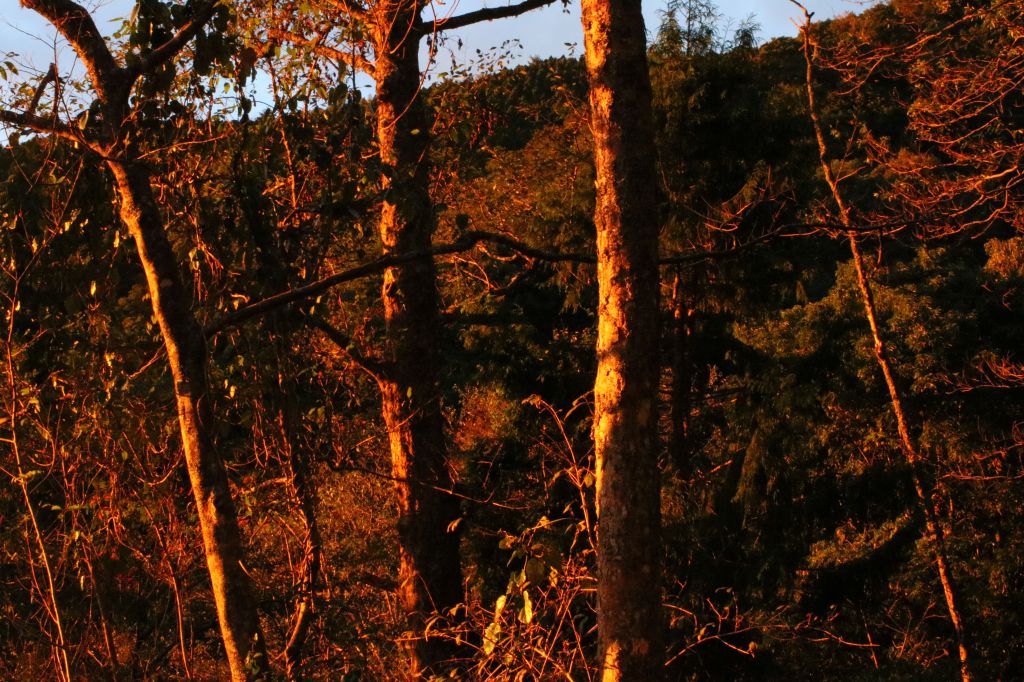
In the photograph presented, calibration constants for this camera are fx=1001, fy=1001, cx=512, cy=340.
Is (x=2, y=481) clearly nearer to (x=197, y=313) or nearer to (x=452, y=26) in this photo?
(x=197, y=313)

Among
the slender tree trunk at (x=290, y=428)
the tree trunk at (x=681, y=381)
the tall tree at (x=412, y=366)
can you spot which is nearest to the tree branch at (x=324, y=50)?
the tall tree at (x=412, y=366)

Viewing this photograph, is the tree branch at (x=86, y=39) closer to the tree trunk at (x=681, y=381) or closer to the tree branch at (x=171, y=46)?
the tree branch at (x=171, y=46)

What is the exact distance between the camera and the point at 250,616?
4.55 m

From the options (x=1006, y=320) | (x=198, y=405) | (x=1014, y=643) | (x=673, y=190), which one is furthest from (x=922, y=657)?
(x=198, y=405)

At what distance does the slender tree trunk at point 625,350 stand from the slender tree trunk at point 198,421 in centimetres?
165

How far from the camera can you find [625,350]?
4.04m

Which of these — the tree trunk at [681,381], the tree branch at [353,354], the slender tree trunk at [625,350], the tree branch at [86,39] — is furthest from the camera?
the tree trunk at [681,381]

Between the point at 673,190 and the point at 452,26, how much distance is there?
6812mm

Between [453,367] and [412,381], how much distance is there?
254 inches

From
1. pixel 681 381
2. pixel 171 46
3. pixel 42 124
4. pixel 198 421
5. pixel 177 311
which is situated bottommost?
pixel 681 381

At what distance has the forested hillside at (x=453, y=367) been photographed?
4.63 metres

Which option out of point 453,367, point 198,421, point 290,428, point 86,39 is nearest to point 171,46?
point 86,39

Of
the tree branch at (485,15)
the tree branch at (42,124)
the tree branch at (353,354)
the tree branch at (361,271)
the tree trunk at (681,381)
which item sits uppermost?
the tree branch at (485,15)

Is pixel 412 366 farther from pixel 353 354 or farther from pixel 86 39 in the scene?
pixel 86 39
